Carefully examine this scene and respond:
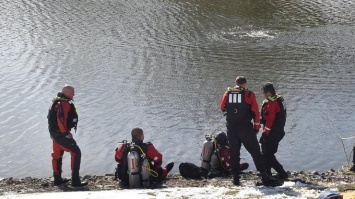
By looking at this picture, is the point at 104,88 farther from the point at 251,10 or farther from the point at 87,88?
the point at 251,10

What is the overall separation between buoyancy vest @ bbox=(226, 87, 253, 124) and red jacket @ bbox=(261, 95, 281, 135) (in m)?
0.43

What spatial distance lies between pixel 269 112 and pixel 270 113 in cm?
2

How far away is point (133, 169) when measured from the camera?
1088 cm

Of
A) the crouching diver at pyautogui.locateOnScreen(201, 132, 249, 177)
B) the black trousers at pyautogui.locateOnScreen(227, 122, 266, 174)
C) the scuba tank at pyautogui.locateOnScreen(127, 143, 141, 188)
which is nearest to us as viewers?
the black trousers at pyautogui.locateOnScreen(227, 122, 266, 174)

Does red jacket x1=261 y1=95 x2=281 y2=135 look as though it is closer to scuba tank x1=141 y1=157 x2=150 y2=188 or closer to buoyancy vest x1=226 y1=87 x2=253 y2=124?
buoyancy vest x1=226 y1=87 x2=253 y2=124

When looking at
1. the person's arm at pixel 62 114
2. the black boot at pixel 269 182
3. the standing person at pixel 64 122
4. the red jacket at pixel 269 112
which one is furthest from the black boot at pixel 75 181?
the red jacket at pixel 269 112

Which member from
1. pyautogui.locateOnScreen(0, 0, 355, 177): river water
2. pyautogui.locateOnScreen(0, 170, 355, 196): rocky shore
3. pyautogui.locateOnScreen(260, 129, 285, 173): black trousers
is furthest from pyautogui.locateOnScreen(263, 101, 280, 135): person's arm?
pyautogui.locateOnScreen(0, 0, 355, 177): river water

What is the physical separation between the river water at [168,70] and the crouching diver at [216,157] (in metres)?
2.97

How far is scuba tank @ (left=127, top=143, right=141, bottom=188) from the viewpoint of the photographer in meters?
10.8

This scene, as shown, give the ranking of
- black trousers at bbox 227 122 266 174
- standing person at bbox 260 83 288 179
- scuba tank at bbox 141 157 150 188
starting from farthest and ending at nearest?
scuba tank at bbox 141 157 150 188 < standing person at bbox 260 83 288 179 < black trousers at bbox 227 122 266 174

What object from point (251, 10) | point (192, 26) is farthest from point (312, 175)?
point (251, 10)

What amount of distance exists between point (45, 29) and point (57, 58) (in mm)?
6181

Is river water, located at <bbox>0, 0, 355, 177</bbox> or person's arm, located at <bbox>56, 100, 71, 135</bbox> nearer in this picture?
person's arm, located at <bbox>56, 100, 71, 135</bbox>

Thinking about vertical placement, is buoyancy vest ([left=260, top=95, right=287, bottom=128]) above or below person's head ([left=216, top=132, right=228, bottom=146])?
above
